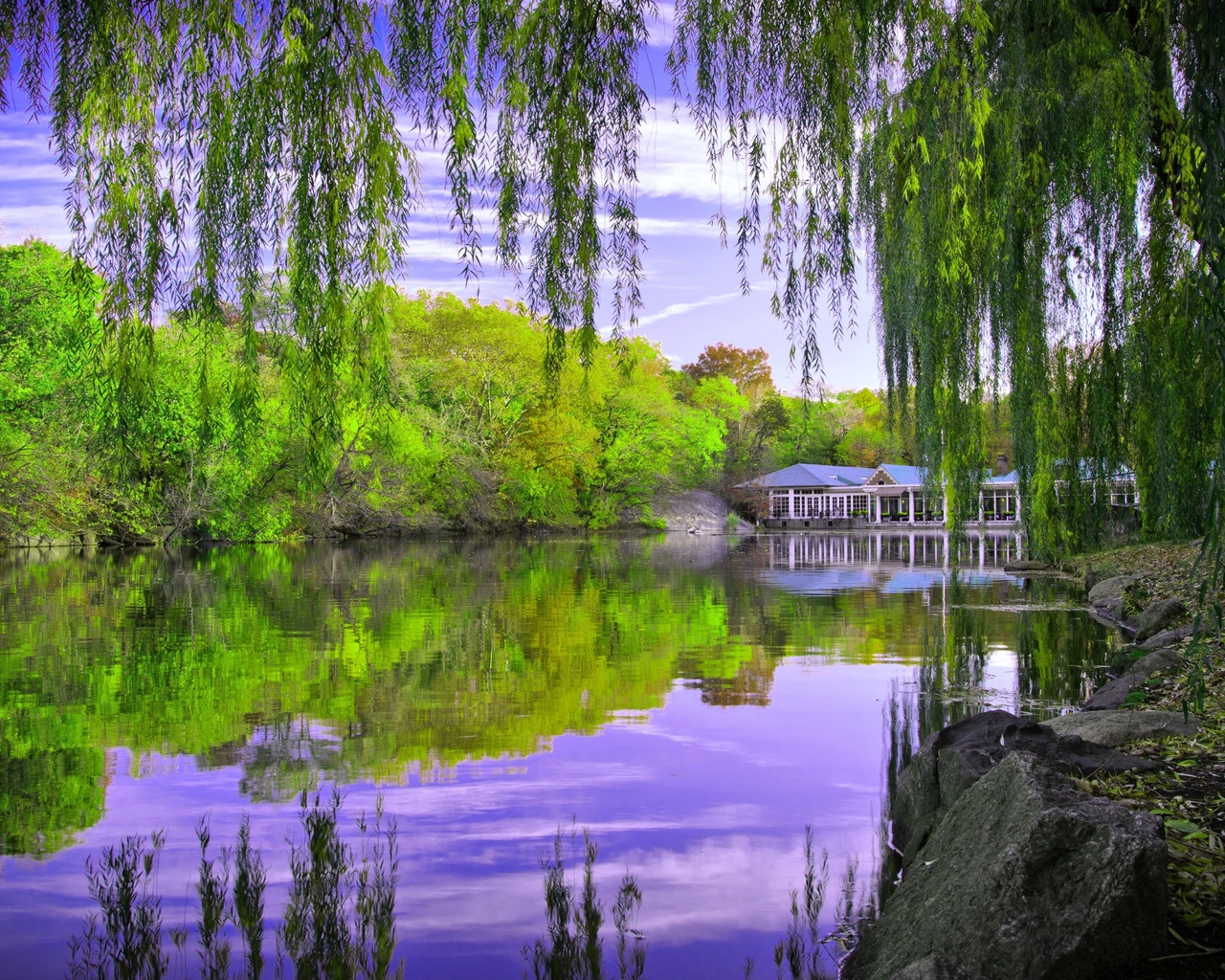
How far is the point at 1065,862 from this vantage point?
257 centimetres

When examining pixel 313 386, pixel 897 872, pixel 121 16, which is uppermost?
pixel 121 16

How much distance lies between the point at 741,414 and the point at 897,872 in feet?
199

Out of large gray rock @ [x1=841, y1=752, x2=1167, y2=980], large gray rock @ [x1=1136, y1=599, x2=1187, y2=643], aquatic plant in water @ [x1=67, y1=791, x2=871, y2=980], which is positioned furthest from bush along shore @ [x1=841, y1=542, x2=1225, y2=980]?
large gray rock @ [x1=1136, y1=599, x2=1187, y2=643]

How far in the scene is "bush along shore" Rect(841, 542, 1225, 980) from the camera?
242 centimetres

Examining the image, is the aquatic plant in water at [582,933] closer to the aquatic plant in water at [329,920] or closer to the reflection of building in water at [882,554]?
the aquatic plant in water at [329,920]

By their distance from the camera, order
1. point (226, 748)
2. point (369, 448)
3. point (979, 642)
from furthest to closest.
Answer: point (369, 448) < point (979, 642) < point (226, 748)

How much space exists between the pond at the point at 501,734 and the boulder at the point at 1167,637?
0.55 metres

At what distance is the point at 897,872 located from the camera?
4340 millimetres

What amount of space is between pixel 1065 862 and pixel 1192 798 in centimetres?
124

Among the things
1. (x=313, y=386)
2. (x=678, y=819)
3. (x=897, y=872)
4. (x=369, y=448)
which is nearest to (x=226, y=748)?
(x=678, y=819)

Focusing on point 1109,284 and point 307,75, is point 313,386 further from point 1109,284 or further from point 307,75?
point 1109,284

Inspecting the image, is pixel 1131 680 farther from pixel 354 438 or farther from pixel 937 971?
pixel 354 438

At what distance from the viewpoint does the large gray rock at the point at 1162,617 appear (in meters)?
8.89

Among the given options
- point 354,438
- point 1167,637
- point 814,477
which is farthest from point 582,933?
point 814,477
